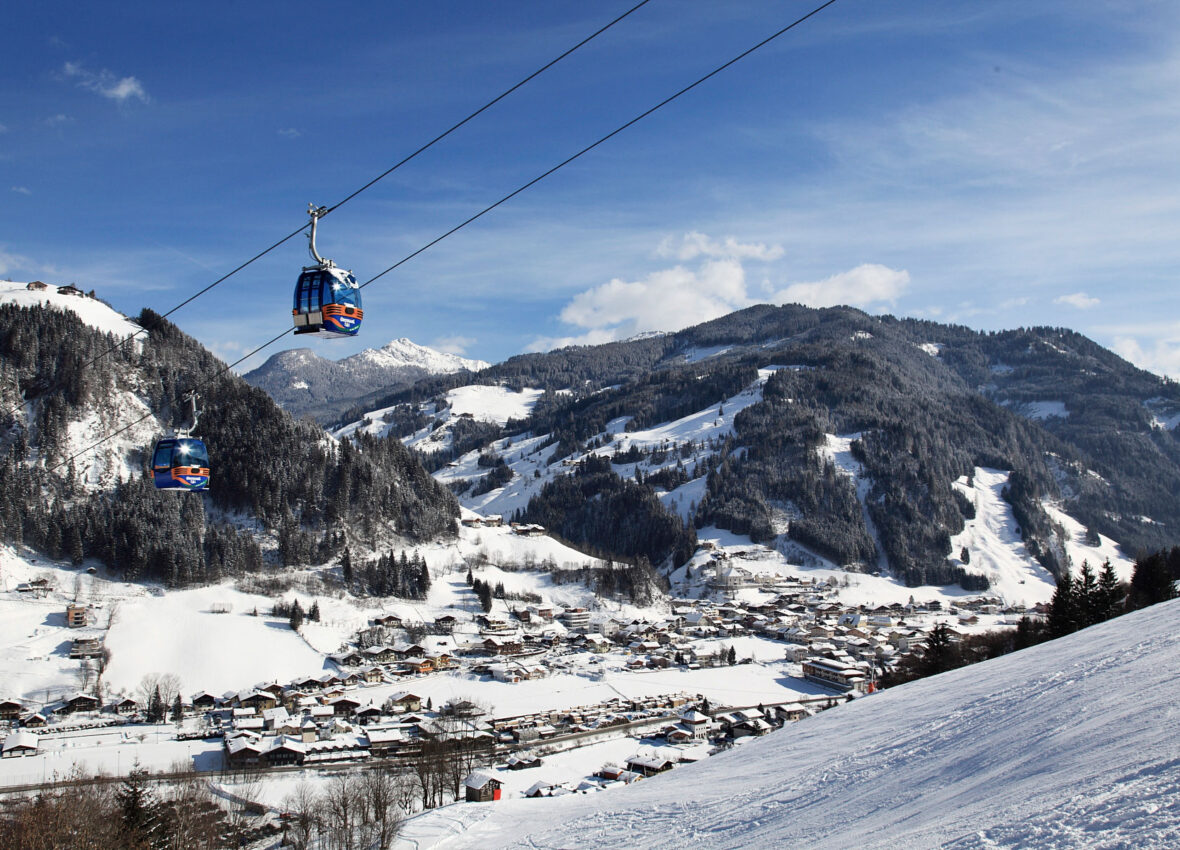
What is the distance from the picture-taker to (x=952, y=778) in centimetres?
974

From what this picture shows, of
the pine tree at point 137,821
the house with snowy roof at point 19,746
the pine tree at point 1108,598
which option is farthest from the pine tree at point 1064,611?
the house with snowy roof at point 19,746

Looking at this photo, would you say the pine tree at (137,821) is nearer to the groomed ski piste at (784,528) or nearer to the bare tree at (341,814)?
the bare tree at (341,814)

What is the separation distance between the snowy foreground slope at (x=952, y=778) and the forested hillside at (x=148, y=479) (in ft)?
182

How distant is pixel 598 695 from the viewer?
164 ft

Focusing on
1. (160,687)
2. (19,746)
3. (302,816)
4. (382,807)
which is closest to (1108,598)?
(382,807)

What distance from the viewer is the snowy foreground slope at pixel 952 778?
7.17 m

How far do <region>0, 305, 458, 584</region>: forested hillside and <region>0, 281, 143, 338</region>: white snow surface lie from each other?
314 cm

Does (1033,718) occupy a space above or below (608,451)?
below

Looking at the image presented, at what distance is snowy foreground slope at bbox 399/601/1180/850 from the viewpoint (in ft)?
23.5

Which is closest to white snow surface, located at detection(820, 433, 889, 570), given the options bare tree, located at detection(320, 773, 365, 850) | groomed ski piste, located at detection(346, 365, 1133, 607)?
groomed ski piste, located at detection(346, 365, 1133, 607)

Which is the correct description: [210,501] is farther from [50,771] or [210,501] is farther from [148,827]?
[148,827]

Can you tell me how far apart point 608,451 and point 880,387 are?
205 feet

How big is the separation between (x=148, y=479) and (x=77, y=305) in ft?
95.4

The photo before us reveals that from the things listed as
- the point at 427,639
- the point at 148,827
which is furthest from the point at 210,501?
the point at 148,827
